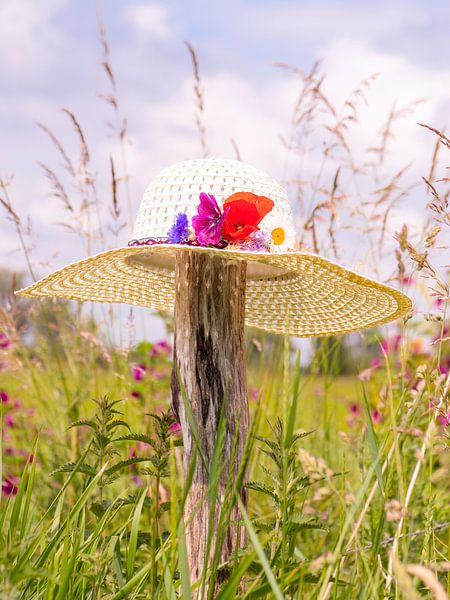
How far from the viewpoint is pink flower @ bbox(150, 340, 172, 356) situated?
491 centimetres

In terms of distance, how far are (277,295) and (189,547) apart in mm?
1036

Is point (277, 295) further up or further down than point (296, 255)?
further down

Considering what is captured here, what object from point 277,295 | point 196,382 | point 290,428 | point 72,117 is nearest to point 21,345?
point 72,117

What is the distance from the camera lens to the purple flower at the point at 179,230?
7.12 feet

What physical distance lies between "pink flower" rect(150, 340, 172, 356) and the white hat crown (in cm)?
256

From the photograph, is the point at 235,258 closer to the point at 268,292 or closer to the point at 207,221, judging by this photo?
the point at 207,221

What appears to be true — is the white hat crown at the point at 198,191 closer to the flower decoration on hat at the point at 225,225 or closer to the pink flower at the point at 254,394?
the flower decoration on hat at the point at 225,225

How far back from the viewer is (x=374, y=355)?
5.06m

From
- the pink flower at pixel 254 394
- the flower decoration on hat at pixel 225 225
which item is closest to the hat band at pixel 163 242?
the flower decoration on hat at pixel 225 225

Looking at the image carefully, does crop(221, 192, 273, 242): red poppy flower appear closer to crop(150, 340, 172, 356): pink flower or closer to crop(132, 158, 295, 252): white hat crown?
crop(132, 158, 295, 252): white hat crown

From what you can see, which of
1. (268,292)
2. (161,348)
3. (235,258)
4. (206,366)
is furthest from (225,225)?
(161,348)

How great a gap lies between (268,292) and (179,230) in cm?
74

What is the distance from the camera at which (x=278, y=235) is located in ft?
7.50

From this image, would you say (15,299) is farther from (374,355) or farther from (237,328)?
(374,355)
